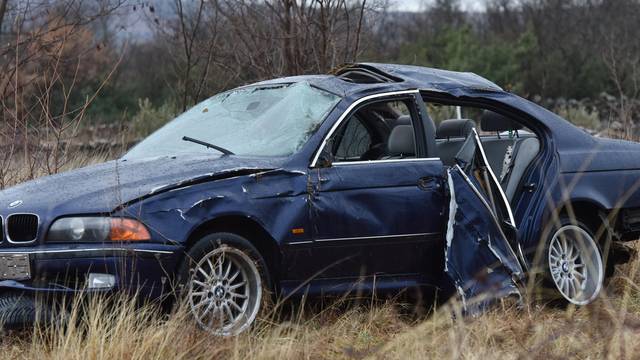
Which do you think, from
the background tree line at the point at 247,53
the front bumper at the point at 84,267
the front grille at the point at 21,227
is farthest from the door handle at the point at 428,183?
the background tree line at the point at 247,53

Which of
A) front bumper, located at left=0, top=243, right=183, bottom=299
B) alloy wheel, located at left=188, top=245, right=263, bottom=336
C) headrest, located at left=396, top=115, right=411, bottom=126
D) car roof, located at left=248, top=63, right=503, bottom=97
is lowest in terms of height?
alloy wheel, located at left=188, top=245, right=263, bottom=336

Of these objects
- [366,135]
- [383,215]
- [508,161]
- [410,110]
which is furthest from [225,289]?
[508,161]

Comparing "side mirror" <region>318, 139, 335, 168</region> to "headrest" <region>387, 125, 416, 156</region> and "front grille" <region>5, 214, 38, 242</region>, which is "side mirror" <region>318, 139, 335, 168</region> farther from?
"front grille" <region>5, 214, 38, 242</region>

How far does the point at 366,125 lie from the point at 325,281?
1.81 m

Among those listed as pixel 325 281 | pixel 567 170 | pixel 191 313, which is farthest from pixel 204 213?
pixel 567 170

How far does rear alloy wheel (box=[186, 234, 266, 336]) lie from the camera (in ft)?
16.9

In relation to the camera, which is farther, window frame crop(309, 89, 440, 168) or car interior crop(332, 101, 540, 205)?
car interior crop(332, 101, 540, 205)

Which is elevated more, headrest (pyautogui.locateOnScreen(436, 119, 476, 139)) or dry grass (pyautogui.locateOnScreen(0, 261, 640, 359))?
headrest (pyautogui.locateOnScreen(436, 119, 476, 139))

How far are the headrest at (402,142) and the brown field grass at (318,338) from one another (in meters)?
1.05

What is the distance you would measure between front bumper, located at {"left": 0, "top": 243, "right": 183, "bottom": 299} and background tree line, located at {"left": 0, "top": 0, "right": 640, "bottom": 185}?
250 centimetres

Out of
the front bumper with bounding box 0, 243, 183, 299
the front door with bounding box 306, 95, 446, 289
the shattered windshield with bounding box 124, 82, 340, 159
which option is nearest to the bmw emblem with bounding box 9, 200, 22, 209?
the front bumper with bounding box 0, 243, 183, 299

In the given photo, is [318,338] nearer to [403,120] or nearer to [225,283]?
[225,283]

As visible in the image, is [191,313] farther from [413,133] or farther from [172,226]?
[413,133]

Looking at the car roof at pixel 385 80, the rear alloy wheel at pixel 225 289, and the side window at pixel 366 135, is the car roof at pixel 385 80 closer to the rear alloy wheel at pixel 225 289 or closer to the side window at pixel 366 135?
the side window at pixel 366 135
